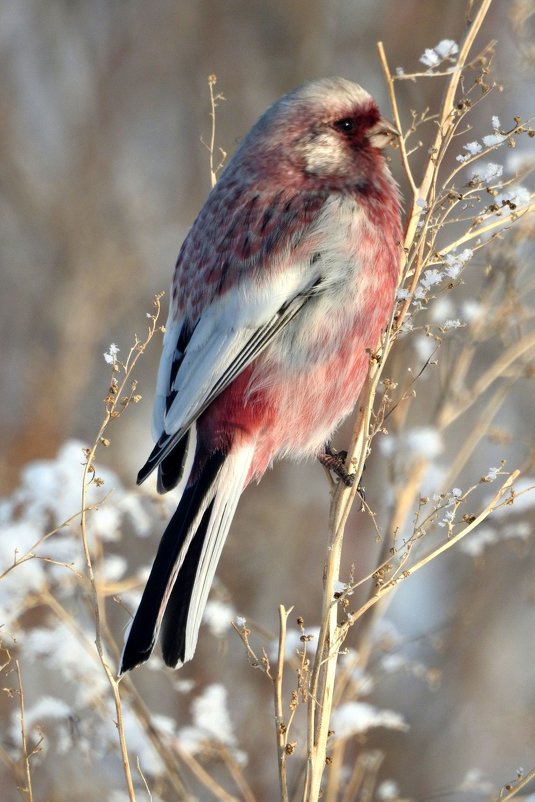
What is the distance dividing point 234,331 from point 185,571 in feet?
2.35

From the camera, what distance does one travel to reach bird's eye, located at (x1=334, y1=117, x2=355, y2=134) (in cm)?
335

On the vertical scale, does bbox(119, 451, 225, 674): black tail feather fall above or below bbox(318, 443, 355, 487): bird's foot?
below

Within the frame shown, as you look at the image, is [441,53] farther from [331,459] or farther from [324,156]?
[331,459]

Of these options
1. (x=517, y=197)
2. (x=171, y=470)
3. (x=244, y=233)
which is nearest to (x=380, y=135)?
(x=244, y=233)

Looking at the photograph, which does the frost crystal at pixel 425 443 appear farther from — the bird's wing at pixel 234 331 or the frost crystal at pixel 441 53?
the frost crystal at pixel 441 53

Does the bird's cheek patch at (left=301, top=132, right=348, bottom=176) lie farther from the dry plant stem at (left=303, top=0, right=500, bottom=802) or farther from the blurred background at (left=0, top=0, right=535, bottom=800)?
the blurred background at (left=0, top=0, right=535, bottom=800)

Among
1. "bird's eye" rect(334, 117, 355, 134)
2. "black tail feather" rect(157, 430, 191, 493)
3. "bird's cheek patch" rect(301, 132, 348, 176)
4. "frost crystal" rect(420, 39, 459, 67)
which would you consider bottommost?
"black tail feather" rect(157, 430, 191, 493)

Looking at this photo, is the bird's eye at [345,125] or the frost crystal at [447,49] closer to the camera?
the frost crystal at [447,49]

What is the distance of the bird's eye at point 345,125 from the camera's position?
132 inches

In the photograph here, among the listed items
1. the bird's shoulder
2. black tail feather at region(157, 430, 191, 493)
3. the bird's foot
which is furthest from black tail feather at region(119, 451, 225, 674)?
the bird's shoulder

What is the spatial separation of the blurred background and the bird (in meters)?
2.08

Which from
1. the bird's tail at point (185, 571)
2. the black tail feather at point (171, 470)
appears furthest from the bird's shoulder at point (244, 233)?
the bird's tail at point (185, 571)

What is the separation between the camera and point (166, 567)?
8.76ft

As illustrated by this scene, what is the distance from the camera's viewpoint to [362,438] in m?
2.36
